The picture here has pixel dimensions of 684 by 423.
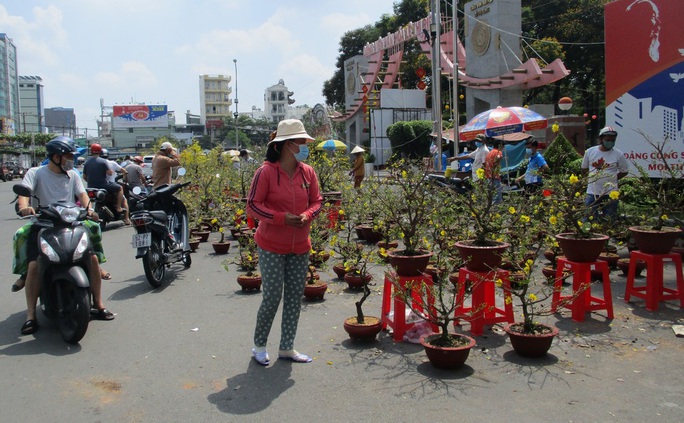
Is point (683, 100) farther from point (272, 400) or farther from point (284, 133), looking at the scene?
point (272, 400)

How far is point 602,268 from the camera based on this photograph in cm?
515

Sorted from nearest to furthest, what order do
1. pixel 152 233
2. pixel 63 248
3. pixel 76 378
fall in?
pixel 76 378 → pixel 63 248 → pixel 152 233

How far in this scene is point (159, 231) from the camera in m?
7.07

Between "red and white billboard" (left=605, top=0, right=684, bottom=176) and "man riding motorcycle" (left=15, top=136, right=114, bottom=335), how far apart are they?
7.98 metres

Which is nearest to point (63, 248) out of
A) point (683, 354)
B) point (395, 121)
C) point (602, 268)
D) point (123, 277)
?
point (123, 277)

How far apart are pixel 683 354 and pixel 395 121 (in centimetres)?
3455

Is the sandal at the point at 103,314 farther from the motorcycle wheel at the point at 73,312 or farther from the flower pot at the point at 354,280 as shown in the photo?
the flower pot at the point at 354,280

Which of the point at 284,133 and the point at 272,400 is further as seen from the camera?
the point at 284,133

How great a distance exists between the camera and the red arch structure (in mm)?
22594

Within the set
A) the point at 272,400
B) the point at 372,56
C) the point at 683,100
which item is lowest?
the point at 272,400

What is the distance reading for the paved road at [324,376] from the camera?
11.8ft

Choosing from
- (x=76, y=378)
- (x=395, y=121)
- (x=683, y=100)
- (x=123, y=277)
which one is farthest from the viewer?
(x=395, y=121)

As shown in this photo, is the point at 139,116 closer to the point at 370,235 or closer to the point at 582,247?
the point at 370,235

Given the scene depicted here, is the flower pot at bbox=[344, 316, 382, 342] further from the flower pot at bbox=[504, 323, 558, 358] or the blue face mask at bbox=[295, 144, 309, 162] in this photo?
the blue face mask at bbox=[295, 144, 309, 162]
